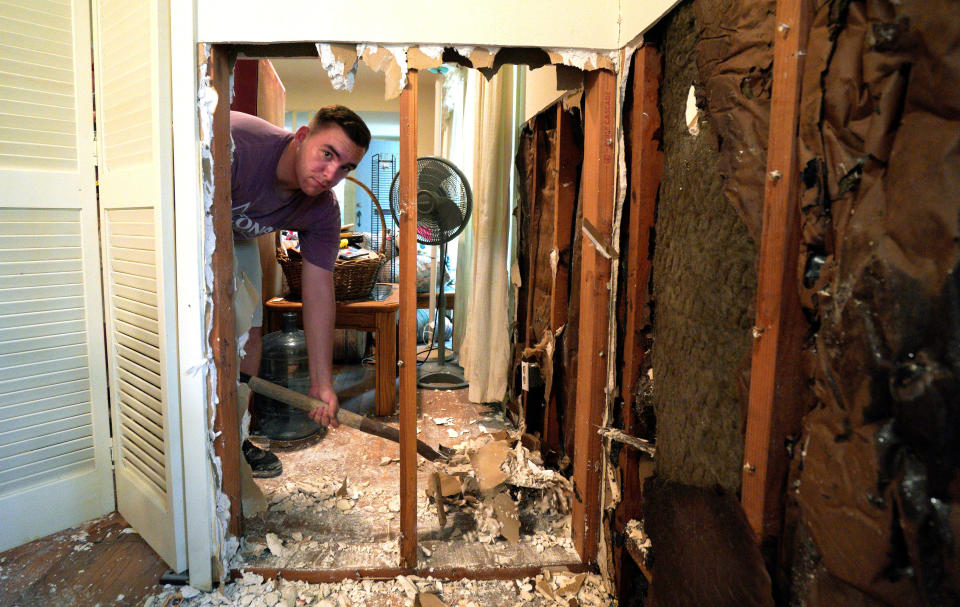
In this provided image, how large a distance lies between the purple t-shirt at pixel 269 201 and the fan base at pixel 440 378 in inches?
60.8

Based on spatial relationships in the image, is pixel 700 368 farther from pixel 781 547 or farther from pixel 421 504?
pixel 421 504

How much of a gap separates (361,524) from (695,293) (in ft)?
4.45

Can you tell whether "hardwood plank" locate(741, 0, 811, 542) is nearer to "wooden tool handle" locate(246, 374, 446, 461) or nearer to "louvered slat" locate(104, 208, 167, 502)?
"wooden tool handle" locate(246, 374, 446, 461)

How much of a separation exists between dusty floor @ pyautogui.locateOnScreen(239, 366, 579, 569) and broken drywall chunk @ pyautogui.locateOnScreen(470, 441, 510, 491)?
72mm

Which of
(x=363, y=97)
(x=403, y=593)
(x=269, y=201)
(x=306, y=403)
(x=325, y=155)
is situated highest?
(x=363, y=97)

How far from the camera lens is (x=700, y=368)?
1.21m

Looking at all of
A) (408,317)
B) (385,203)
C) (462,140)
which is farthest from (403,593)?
(385,203)

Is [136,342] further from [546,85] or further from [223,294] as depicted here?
[546,85]

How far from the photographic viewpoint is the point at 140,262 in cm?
162

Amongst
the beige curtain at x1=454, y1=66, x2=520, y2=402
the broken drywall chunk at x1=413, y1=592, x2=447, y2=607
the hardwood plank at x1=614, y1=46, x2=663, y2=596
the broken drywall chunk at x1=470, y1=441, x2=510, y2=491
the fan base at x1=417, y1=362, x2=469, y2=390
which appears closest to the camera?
the hardwood plank at x1=614, y1=46, x2=663, y2=596

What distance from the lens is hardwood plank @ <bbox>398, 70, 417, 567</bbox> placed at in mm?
1487

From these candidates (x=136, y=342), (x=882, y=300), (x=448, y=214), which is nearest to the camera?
(x=882, y=300)

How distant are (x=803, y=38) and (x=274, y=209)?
168 centimetres

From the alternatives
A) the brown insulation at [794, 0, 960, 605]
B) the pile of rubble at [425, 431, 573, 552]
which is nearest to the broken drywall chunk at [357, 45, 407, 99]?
the brown insulation at [794, 0, 960, 605]
